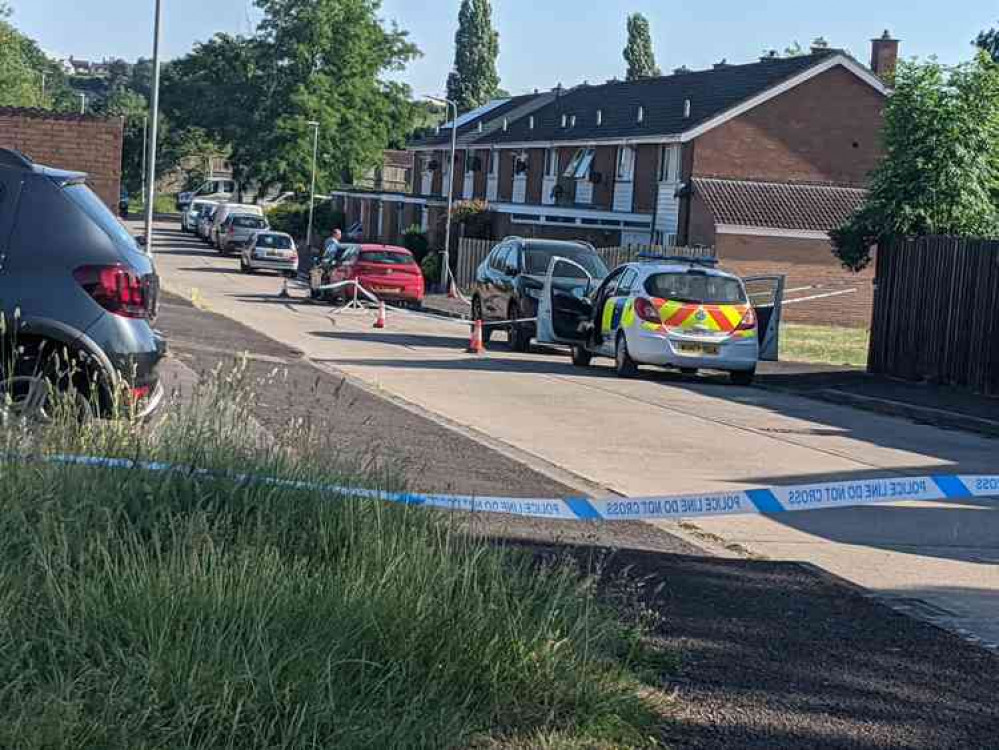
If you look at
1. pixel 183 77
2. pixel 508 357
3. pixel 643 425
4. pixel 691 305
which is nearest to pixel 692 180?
pixel 508 357

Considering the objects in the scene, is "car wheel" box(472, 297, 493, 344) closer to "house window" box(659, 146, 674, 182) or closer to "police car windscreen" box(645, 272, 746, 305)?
"police car windscreen" box(645, 272, 746, 305)

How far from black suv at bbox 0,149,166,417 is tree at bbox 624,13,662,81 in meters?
103

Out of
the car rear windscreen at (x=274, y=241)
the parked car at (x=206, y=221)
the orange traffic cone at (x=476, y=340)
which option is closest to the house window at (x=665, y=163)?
the car rear windscreen at (x=274, y=241)

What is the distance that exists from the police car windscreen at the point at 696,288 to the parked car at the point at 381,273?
17818 millimetres

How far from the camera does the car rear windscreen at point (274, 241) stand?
2084 inches

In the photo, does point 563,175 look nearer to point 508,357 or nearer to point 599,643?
point 508,357

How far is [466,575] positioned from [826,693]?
4.60 ft

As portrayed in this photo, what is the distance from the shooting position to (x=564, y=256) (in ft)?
92.2

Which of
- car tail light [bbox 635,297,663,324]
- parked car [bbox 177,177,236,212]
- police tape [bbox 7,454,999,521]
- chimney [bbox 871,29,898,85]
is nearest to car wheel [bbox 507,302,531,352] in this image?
car tail light [bbox 635,297,663,324]

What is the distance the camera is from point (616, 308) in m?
22.8

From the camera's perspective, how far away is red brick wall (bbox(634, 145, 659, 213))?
169 ft

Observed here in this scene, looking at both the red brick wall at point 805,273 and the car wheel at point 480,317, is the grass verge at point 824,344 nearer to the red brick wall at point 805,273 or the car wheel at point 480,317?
the red brick wall at point 805,273

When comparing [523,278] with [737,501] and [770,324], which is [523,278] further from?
[737,501]

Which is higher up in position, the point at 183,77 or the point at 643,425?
the point at 183,77
